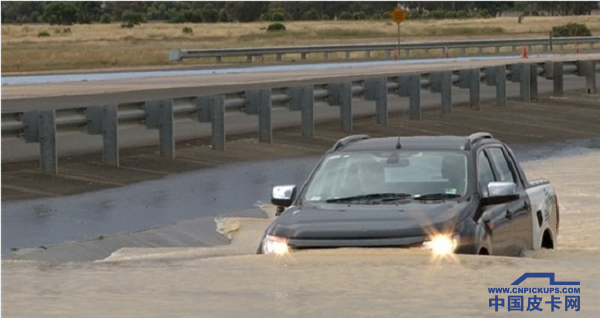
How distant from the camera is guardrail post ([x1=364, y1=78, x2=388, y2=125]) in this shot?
28.5 meters

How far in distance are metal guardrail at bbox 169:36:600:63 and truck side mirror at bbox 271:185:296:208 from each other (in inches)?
1987

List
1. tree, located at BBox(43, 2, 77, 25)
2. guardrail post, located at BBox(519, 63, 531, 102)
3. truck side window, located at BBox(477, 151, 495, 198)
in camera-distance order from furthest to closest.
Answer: tree, located at BBox(43, 2, 77, 25), guardrail post, located at BBox(519, 63, 531, 102), truck side window, located at BBox(477, 151, 495, 198)

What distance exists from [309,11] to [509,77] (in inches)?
5177

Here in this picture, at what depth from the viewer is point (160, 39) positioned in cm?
10519

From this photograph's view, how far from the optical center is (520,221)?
456 inches

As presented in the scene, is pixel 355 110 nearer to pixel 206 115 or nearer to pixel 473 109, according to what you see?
pixel 473 109

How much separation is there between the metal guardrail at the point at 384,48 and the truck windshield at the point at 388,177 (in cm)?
5028

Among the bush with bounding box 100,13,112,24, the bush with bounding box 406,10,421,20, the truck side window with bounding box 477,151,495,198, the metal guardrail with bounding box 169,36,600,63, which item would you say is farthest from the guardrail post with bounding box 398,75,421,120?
the bush with bounding box 100,13,112,24

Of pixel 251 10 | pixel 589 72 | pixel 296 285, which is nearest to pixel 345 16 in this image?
pixel 251 10

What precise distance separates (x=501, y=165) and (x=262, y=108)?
41.1 ft

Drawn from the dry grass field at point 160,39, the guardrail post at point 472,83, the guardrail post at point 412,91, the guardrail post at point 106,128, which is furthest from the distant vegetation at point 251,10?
the guardrail post at point 106,128

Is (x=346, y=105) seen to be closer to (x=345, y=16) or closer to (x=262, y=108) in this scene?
(x=262, y=108)

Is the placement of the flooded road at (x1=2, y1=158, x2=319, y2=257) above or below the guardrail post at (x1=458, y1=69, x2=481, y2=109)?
above

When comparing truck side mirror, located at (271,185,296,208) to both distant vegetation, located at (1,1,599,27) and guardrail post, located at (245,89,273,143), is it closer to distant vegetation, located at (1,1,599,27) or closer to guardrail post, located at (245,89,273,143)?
guardrail post, located at (245,89,273,143)
